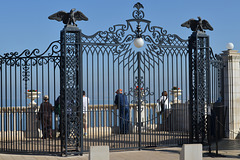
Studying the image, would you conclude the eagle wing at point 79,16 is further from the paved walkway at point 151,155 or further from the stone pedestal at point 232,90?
the stone pedestal at point 232,90

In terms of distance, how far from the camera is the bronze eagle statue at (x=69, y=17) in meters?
11.6

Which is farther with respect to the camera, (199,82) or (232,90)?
(232,90)

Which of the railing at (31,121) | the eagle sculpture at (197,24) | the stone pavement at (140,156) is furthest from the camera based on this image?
the eagle sculpture at (197,24)

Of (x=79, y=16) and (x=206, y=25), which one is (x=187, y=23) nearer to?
(x=206, y=25)

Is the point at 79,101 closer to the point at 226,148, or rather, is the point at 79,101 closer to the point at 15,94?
the point at 15,94

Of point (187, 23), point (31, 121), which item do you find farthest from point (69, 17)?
point (187, 23)

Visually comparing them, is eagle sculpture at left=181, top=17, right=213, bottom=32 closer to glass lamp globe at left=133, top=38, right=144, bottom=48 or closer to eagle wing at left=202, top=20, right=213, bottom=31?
eagle wing at left=202, top=20, right=213, bottom=31

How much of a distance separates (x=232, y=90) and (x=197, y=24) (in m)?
2.93

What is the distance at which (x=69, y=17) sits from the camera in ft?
38.1

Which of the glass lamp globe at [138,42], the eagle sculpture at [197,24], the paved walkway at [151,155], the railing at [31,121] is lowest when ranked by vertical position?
the paved walkway at [151,155]

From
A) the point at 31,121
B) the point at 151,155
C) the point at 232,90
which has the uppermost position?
the point at 232,90

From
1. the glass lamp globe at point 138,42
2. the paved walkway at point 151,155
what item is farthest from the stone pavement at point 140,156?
the glass lamp globe at point 138,42

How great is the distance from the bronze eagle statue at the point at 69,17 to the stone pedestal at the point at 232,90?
5468mm

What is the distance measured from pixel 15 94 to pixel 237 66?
7483 millimetres
